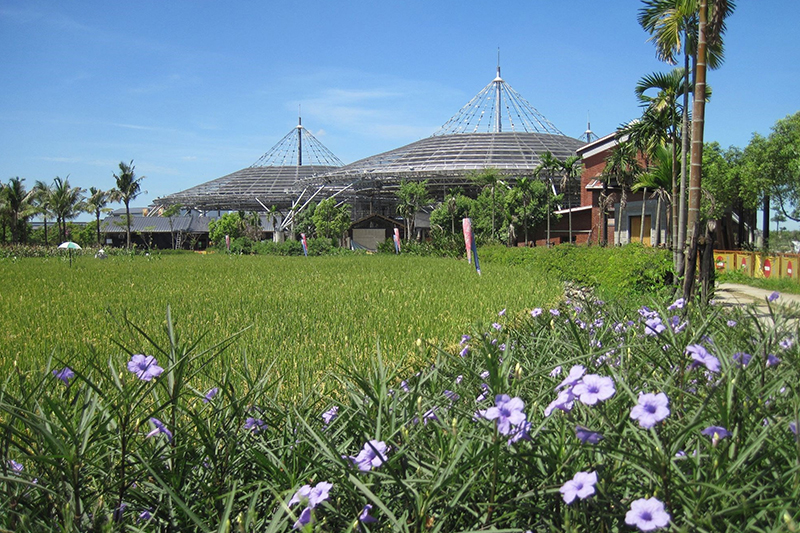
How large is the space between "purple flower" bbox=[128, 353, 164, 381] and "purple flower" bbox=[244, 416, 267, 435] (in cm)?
36

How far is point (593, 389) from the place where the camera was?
4.46ft

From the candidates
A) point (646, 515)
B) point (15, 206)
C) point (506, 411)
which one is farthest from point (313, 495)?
point (15, 206)

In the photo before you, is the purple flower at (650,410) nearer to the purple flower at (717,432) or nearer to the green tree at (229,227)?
the purple flower at (717,432)

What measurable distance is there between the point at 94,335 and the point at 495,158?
293 feet

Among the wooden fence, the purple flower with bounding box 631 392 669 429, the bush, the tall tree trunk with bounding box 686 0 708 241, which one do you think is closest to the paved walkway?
the tall tree trunk with bounding box 686 0 708 241

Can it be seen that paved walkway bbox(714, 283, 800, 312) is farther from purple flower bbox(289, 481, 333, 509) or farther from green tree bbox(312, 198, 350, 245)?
green tree bbox(312, 198, 350, 245)

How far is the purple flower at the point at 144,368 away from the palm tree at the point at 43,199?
7350 centimetres

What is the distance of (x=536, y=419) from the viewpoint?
205 centimetres

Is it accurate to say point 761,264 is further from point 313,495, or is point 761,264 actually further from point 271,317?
point 313,495

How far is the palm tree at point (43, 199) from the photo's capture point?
221 feet

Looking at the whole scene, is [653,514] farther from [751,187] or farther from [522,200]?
[522,200]

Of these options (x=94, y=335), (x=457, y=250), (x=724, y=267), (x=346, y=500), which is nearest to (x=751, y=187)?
(x=724, y=267)

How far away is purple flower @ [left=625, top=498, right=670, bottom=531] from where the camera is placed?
3.76ft

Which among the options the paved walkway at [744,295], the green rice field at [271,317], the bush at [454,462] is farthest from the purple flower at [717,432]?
the paved walkway at [744,295]
